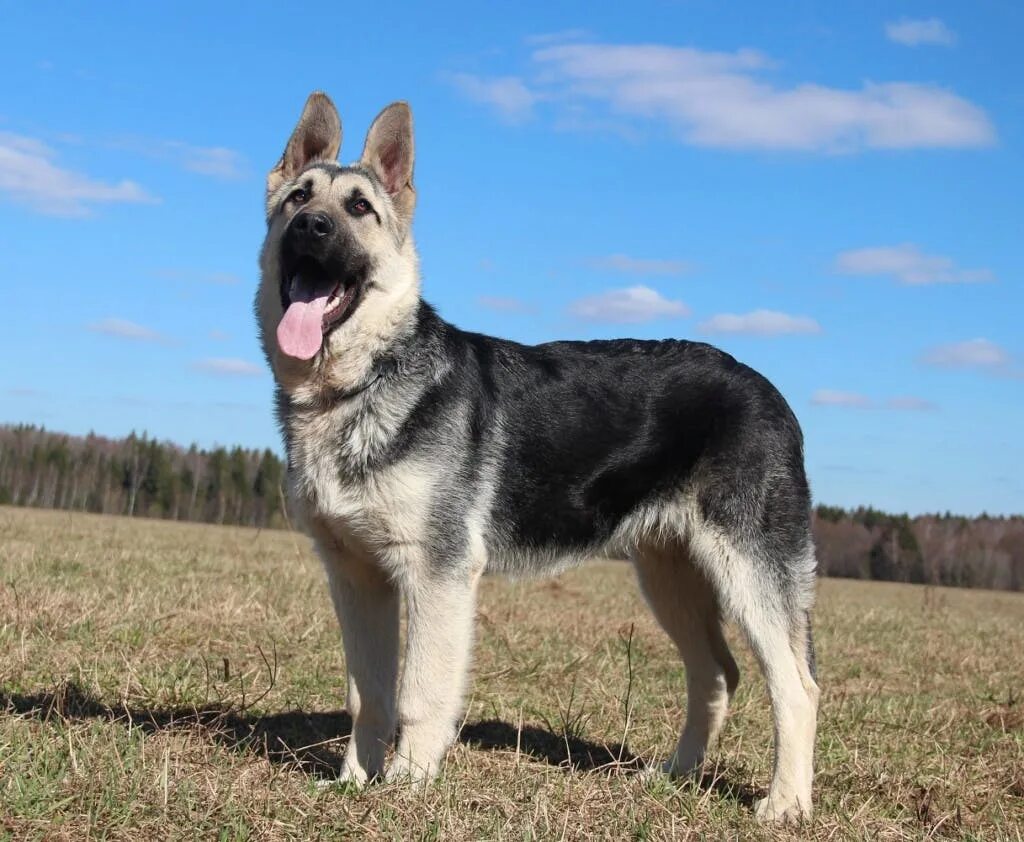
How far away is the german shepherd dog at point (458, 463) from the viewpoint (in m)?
5.24

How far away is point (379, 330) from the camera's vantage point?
5.56 meters

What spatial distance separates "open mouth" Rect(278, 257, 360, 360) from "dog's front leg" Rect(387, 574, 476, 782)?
132 cm

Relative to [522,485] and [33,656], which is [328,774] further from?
[33,656]

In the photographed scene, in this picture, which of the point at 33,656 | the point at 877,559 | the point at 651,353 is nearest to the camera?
the point at 651,353

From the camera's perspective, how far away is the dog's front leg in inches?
202

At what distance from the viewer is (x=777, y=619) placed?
18.8 feet

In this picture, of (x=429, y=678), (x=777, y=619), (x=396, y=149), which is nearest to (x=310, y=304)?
(x=396, y=149)

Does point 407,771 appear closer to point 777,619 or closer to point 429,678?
point 429,678

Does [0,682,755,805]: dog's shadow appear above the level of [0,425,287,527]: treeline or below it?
below

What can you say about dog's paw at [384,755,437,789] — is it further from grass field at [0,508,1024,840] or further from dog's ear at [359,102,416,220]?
dog's ear at [359,102,416,220]

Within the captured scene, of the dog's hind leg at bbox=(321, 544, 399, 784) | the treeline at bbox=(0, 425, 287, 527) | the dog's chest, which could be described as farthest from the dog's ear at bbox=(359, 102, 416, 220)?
the treeline at bbox=(0, 425, 287, 527)

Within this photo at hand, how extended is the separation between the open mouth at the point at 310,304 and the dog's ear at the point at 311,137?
821mm

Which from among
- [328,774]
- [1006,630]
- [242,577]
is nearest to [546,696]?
[328,774]

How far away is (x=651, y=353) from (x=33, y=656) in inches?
172
